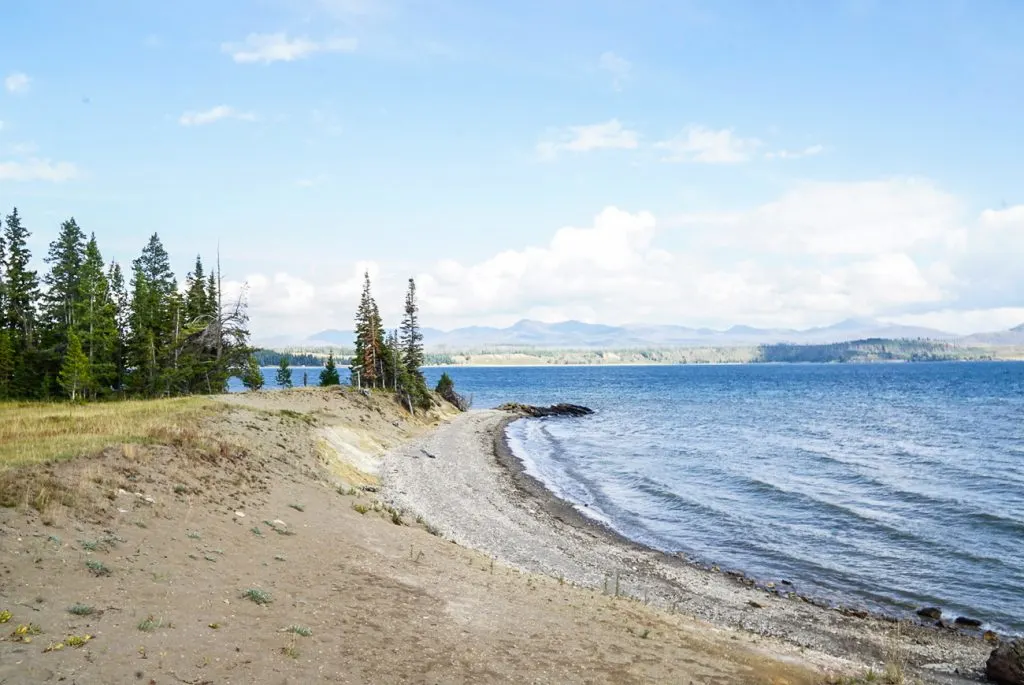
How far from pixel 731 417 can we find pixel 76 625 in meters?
90.8

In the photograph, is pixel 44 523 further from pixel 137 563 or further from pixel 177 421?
pixel 177 421

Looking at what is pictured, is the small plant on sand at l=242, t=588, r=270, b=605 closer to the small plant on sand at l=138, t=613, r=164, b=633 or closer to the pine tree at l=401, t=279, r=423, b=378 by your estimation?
the small plant on sand at l=138, t=613, r=164, b=633

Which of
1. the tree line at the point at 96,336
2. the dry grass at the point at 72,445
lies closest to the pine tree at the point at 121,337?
the tree line at the point at 96,336

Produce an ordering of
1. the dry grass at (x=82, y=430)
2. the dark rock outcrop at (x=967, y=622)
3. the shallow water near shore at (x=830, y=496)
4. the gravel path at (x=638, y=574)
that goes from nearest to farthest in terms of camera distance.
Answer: the gravel path at (x=638, y=574) → the dry grass at (x=82, y=430) → the dark rock outcrop at (x=967, y=622) → the shallow water near shore at (x=830, y=496)

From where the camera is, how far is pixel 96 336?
5766 centimetres

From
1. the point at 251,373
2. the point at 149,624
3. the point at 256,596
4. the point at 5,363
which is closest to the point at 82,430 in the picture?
the point at 256,596

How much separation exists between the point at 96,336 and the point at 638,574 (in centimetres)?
5397

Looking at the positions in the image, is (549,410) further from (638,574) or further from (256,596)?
(256,596)

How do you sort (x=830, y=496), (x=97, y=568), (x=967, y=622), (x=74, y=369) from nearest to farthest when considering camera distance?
(x=97, y=568) < (x=967, y=622) < (x=830, y=496) < (x=74, y=369)

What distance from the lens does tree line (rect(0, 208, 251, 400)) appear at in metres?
57.3

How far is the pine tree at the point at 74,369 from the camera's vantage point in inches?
2067

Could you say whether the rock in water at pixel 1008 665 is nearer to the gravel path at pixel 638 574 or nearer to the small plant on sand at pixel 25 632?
the gravel path at pixel 638 574

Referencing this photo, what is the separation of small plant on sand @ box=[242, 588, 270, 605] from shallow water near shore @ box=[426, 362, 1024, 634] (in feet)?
62.7

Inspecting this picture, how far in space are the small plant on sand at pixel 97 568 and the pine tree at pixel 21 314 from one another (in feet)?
181
